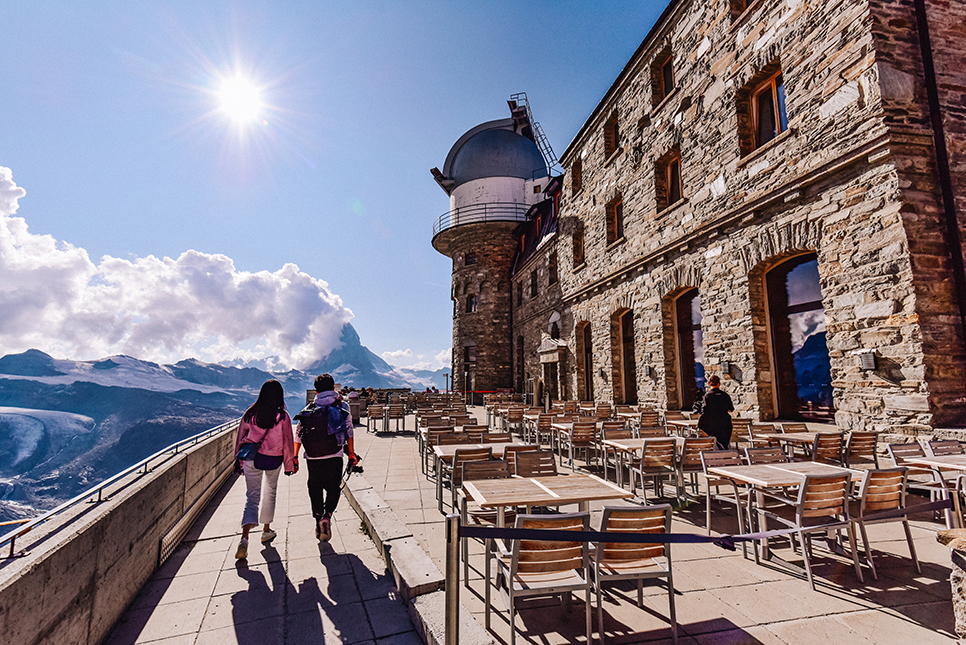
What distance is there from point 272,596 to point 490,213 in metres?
24.4

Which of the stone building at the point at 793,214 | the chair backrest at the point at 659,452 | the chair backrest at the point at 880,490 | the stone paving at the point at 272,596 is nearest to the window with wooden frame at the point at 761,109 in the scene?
the stone building at the point at 793,214

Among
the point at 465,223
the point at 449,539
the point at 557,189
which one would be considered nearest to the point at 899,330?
the point at 449,539

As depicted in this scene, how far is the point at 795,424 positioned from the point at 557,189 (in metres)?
14.5

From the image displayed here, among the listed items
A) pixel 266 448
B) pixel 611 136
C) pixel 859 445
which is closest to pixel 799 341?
pixel 859 445

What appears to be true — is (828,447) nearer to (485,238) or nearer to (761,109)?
(761,109)

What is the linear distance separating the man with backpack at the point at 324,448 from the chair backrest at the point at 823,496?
385cm

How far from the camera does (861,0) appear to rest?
642cm

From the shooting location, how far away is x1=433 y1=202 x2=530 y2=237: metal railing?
2559 cm

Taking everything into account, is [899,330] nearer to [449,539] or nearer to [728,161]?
[728,161]

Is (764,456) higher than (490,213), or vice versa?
(490,213)

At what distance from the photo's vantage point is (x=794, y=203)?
734cm

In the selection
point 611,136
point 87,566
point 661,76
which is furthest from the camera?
point 611,136

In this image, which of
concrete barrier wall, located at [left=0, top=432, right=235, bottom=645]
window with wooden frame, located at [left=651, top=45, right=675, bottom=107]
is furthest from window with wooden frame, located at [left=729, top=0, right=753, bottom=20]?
concrete barrier wall, located at [left=0, top=432, right=235, bottom=645]

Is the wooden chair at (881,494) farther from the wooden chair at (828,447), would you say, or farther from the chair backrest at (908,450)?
the wooden chair at (828,447)
